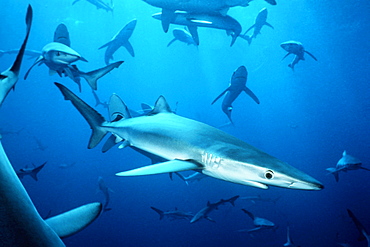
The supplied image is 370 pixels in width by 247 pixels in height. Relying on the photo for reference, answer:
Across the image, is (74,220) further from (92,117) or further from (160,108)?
(160,108)

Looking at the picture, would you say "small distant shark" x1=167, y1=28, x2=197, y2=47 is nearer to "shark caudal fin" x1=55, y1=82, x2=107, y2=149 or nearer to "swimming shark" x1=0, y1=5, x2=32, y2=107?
"shark caudal fin" x1=55, y1=82, x2=107, y2=149

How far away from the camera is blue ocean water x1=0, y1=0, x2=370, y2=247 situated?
62.5 feet

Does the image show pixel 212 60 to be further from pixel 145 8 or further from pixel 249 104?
pixel 145 8

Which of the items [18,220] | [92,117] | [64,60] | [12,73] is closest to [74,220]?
[18,220]

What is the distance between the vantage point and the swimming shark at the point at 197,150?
6.08ft

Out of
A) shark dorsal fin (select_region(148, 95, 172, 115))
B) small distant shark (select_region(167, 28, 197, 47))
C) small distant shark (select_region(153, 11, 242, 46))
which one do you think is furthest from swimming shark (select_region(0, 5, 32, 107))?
small distant shark (select_region(167, 28, 197, 47))

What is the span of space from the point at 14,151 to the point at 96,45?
A: 30.2 metres

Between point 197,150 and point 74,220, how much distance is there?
123 centimetres

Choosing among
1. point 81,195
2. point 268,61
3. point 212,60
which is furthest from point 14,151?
point 268,61

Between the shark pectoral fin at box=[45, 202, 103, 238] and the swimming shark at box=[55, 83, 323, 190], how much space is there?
0.44 metres

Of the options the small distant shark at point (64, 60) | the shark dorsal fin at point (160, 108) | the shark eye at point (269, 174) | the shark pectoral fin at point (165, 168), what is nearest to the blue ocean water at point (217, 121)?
the shark dorsal fin at point (160, 108)

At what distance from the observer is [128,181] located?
24.7m

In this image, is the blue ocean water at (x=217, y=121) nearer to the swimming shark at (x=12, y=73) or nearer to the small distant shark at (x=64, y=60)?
the small distant shark at (x=64, y=60)

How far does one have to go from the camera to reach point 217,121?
175ft
